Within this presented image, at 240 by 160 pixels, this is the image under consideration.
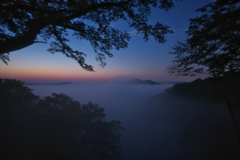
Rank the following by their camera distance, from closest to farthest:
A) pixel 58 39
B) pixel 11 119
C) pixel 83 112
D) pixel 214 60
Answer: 1. pixel 58 39
2. pixel 214 60
3. pixel 11 119
4. pixel 83 112

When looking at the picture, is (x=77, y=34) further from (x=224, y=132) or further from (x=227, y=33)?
(x=224, y=132)

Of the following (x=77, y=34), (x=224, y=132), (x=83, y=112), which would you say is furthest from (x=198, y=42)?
(x=83, y=112)

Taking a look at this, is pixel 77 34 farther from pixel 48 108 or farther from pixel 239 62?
pixel 48 108

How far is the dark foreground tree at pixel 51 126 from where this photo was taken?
10352 mm

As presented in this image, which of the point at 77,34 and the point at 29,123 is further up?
the point at 77,34

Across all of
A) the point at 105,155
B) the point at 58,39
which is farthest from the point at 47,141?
the point at 58,39

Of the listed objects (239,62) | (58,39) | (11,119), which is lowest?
(11,119)

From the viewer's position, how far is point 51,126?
1296 cm

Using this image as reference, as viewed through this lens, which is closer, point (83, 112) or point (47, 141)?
point (47, 141)

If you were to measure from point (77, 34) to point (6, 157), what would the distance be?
780 cm

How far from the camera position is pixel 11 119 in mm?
11273

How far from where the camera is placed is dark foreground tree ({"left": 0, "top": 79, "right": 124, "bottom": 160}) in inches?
408

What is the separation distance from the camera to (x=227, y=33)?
14.2 ft

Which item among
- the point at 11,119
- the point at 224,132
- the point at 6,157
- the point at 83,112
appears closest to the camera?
the point at 6,157
